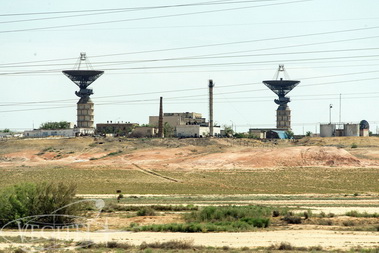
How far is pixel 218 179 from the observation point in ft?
283

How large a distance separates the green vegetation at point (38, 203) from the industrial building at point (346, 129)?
422 feet

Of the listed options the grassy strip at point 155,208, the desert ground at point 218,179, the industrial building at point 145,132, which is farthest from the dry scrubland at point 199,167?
the industrial building at point 145,132

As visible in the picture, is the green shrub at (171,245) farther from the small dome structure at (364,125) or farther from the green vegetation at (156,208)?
the small dome structure at (364,125)

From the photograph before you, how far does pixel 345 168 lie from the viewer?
95.2 m

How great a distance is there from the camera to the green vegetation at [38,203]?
139 feet

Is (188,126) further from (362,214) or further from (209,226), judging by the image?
(209,226)

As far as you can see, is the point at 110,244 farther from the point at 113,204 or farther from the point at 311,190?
the point at 311,190

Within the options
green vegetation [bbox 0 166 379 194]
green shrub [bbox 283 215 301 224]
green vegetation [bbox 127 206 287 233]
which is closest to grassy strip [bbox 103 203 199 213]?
green vegetation [bbox 127 206 287 233]

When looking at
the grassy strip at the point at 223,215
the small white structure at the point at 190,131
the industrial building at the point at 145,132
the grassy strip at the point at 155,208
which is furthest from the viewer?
the small white structure at the point at 190,131

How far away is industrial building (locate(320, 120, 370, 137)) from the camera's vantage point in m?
164

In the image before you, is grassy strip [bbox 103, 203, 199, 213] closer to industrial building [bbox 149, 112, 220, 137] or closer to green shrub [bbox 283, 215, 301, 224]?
green shrub [bbox 283, 215, 301, 224]

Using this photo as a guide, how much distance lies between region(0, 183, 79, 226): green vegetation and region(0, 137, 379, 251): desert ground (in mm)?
2379

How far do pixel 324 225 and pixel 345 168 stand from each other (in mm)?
55105

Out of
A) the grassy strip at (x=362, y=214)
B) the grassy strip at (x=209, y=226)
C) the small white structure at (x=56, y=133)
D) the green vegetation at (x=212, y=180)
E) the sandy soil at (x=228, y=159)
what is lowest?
the green vegetation at (x=212, y=180)
